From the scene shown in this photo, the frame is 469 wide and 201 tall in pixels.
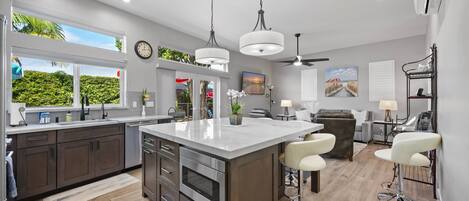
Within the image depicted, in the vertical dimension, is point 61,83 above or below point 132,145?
above

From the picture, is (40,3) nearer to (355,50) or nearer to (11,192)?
(11,192)

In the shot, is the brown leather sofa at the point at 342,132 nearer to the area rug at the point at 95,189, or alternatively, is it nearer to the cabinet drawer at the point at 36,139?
the area rug at the point at 95,189

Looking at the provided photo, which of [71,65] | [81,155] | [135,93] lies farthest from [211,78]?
[81,155]

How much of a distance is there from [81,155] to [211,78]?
372 centimetres

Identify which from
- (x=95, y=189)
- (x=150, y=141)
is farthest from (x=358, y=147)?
(x=95, y=189)

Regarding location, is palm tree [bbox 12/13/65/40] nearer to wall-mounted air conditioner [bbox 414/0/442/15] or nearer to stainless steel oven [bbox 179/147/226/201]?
stainless steel oven [bbox 179/147/226/201]

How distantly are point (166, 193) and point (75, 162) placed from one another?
1.70 m

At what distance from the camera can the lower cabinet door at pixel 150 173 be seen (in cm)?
230

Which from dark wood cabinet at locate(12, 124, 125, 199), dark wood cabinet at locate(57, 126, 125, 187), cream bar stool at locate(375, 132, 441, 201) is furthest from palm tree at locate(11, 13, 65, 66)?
cream bar stool at locate(375, 132, 441, 201)

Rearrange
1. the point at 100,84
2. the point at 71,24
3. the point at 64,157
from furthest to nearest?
the point at 100,84 → the point at 71,24 → the point at 64,157

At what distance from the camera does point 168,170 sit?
81.5 inches

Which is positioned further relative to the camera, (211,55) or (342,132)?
(342,132)

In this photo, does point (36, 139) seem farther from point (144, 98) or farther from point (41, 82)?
point (144, 98)

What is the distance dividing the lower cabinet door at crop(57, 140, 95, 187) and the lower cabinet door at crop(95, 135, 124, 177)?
0.27 feet
